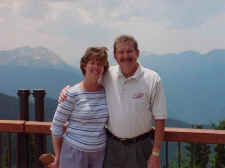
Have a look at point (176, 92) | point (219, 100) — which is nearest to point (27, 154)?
point (219, 100)

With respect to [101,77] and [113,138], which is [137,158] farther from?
[101,77]

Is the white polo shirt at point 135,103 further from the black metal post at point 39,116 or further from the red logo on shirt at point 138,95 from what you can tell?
the black metal post at point 39,116

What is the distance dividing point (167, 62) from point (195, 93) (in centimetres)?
3961

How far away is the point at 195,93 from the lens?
138 m

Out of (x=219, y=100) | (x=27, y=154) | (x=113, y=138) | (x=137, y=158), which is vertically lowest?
(x=219, y=100)

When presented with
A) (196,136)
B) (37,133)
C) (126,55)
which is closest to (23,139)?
(37,133)

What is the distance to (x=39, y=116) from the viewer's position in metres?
2.87

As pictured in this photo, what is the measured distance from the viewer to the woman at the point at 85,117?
5.96 ft

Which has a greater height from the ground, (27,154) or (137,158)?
(137,158)

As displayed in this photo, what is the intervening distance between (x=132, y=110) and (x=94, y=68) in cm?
37

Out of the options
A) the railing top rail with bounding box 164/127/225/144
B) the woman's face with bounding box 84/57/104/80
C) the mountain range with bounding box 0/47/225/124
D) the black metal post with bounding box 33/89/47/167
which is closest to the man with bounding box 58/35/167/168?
the woman's face with bounding box 84/57/104/80

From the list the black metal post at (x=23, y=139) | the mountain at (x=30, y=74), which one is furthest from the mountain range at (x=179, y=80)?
Result: the black metal post at (x=23, y=139)

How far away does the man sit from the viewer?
179 centimetres

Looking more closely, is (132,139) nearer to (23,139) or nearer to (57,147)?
(57,147)
